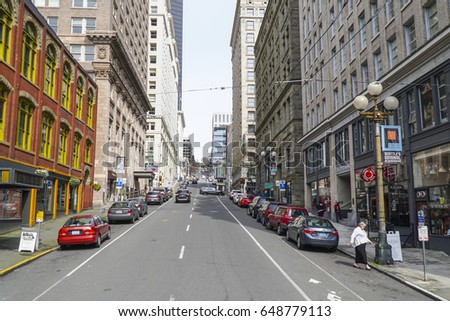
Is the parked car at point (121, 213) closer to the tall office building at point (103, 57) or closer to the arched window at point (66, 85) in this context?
the arched window at point (66, 85)

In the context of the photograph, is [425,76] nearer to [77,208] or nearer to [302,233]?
[302,233]

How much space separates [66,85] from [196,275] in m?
24.7

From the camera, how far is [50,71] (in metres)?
26.6

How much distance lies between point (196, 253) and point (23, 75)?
633 inches

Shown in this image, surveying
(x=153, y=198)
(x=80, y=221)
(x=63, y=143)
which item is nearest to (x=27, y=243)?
(x=80, y=221)

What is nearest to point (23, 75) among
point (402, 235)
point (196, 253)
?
point (196, 253)

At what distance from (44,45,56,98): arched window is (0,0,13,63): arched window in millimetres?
4808

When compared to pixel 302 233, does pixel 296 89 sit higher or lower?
higher

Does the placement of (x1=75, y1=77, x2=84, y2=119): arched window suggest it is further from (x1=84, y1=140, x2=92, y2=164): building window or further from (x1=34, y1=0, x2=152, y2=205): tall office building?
(x1=34, y1=0, x2=152, y2=205): tall office building

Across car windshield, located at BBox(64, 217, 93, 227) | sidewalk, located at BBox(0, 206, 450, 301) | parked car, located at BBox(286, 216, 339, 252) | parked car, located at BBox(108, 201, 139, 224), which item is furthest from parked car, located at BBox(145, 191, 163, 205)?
parked car, located at BBox(286, 216, 339, 252)

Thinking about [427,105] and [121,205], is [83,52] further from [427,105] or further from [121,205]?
[427,105]

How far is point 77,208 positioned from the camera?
32.1m

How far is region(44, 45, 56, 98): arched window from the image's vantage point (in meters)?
25.8

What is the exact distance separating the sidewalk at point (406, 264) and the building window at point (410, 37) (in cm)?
997
